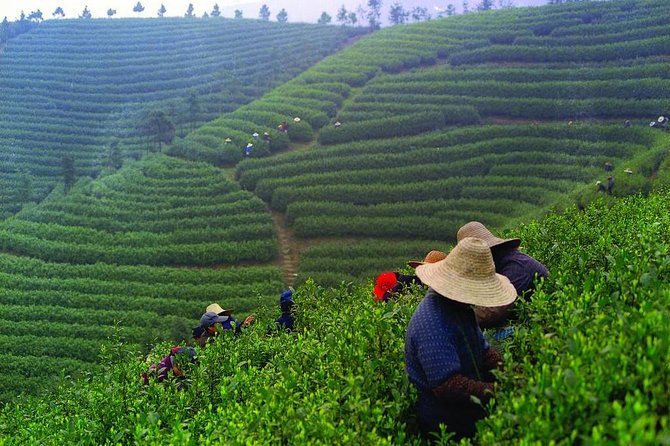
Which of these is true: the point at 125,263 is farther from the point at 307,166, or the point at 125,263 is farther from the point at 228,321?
the point at 228,321

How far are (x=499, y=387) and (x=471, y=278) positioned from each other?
840 mm

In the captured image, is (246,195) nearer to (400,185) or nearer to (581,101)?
(400,185)

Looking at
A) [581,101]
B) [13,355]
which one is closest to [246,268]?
[13,355]

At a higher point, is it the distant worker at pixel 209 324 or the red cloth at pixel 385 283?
the red cloth at pixel 385 283

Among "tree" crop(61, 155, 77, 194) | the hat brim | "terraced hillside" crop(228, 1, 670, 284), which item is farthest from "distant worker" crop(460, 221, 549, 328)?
"tree" crop(61, 155, 77, 194)

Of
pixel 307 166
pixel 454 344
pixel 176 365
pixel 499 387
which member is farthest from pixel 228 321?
pixel 307 166

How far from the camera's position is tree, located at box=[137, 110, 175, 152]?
39.2m

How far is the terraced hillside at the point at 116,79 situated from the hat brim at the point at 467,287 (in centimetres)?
3459

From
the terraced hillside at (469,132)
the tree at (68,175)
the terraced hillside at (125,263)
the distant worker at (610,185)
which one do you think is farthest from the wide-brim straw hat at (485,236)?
the tree at (68,175)

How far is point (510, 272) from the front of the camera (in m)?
5.58

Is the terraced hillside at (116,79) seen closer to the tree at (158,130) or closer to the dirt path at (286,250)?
the tree at (158,130)

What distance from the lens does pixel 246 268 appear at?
76.4 ft

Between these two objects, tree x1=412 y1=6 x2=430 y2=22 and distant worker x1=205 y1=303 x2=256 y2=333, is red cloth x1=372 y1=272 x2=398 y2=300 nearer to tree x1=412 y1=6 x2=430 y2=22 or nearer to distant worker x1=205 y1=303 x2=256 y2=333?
distant worker x1=205 y1=303 x2=256 y2=333

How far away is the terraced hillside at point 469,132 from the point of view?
25.3 metres
